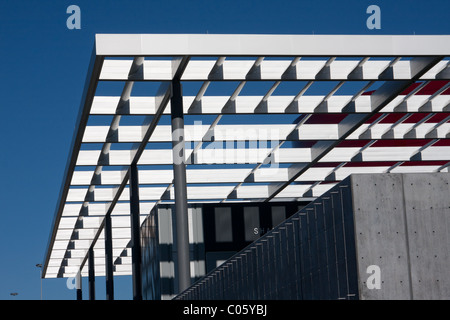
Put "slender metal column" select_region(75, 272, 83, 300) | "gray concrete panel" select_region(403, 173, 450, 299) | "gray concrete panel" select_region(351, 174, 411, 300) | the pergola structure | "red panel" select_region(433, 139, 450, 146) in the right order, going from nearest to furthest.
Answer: "gray concrete panel" select_region(351, 174, 411, 300), "gray concrete panel" select_region(403, 173, 450, 299), the pergola structure, "red panel" select_region(433, 139, 450, 146), "slender metal column" select_region(75, 272, 83, 300)

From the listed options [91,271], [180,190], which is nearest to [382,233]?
[180,190]

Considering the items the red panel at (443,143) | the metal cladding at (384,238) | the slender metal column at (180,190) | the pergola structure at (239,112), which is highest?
the red panel at (443,143)

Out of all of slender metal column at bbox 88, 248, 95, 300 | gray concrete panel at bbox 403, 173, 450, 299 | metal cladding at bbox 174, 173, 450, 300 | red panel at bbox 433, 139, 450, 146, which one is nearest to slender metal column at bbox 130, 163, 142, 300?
red panel at bbox 433, 139, 450, 146

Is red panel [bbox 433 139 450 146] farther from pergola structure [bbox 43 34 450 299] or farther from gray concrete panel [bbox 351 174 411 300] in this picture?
gray concrete panel [bbox 351 174 411 300]

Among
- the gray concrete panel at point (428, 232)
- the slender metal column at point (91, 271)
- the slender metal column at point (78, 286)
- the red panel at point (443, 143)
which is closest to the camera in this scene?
the gray concrete panel at point (428, 232)

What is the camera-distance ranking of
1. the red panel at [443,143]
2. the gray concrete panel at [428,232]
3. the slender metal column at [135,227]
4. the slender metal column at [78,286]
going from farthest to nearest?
1. the slender metal column at [78,286]
2. the red panel at [443,143]
3. the slender metal column at [135,227]
4. the gray concrete panel at [428,232]

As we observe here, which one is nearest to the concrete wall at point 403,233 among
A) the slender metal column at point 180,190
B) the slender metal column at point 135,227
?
the slender metal column at point 180,190

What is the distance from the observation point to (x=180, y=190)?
21703mm

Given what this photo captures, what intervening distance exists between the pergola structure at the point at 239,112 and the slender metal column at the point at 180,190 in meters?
0.03

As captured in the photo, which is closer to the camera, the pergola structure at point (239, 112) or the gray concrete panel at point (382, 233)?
the gray concrete panel at point (382, 233)

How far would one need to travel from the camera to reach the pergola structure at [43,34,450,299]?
19.5 meters

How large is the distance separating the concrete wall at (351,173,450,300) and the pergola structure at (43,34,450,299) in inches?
266

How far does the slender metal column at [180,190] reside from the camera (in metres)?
21.2

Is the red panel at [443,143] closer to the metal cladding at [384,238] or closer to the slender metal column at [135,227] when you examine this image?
the slender metal column at [135,227]
